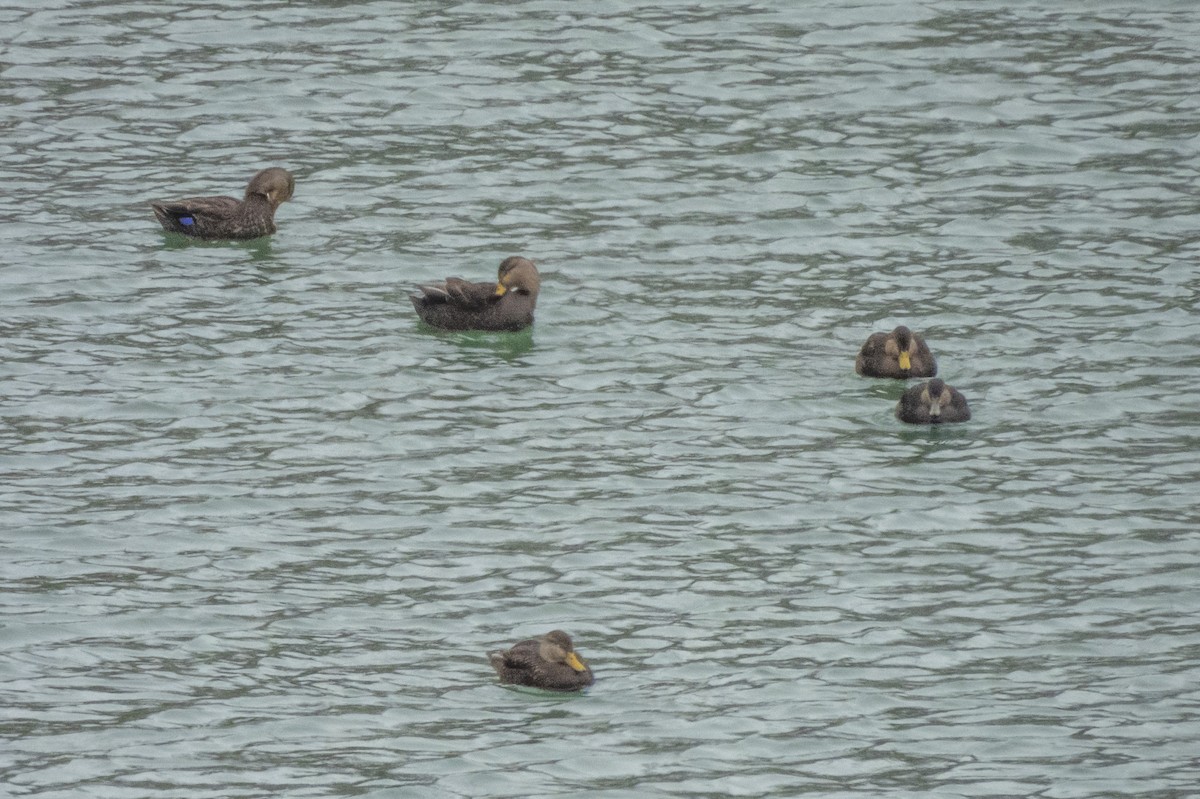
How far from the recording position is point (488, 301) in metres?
18.5

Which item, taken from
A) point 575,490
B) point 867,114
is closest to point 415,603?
point 575,490

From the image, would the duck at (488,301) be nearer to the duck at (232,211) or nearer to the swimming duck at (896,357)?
the duck at (232,211)

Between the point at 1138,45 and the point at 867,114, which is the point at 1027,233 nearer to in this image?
the point at 867,114

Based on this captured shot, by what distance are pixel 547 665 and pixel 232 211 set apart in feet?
30.4

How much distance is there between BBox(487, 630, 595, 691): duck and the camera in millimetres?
12430

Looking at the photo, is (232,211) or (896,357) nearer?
(896,357)

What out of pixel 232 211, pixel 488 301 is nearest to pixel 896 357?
pixel 488 301

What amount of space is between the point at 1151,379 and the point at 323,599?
24.4 feet

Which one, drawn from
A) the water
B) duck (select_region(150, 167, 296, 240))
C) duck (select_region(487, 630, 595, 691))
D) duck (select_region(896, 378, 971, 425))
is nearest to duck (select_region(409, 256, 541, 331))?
the water

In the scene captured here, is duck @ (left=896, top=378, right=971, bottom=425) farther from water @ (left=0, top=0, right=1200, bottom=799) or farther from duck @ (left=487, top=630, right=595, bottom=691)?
duck @ (left=487, top=630, right=595, bottom=691)

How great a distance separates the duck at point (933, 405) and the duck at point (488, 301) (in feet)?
12.2

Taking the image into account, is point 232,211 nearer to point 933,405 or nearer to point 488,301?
point 488,301

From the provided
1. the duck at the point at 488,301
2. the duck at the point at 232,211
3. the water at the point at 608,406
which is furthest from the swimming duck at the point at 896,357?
the duck at the point at 232,211

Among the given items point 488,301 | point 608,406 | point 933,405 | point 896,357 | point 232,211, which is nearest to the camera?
point 933,405
